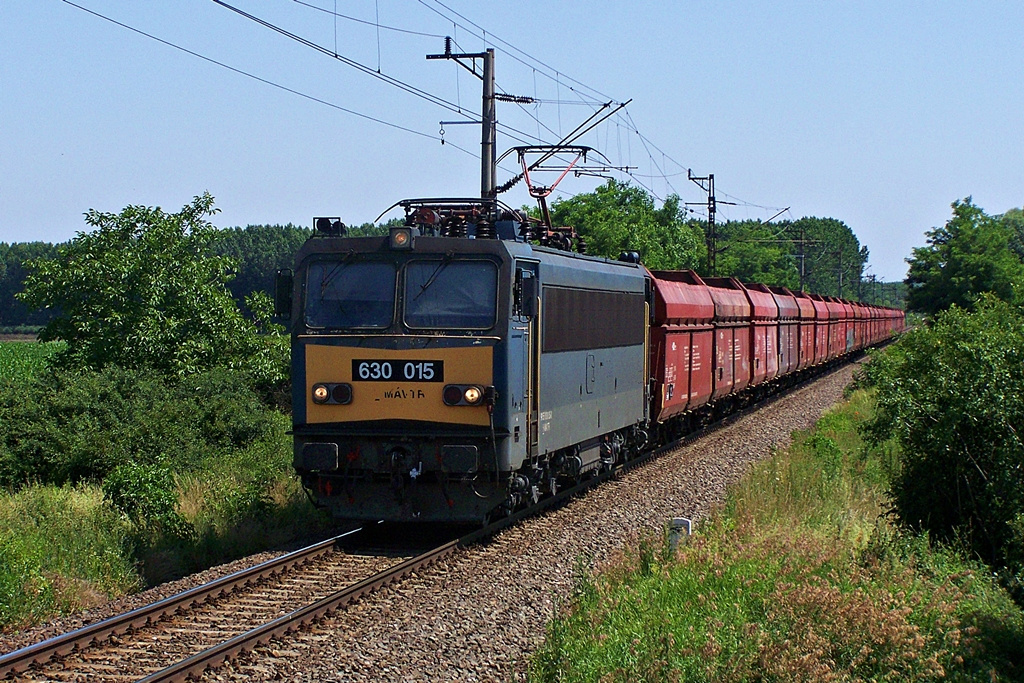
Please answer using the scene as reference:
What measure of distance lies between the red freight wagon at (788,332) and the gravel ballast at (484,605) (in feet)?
48.0

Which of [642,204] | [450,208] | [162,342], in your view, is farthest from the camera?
[642,204]

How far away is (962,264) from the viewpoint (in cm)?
4341

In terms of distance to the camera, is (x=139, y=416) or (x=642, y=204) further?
(x=642, y=204)

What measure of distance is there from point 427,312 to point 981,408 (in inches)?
259

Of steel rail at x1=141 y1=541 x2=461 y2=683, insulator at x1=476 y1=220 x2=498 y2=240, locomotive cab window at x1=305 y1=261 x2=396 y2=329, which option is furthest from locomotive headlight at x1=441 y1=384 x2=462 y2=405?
insulator at x1=476 y1=220 x2=498 y2=240

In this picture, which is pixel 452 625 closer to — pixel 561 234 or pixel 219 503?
pixel 219 503

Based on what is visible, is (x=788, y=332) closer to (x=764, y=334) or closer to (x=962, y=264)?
(x=764, y=334)

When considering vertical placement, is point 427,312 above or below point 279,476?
above

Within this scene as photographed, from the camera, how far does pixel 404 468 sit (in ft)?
36.7

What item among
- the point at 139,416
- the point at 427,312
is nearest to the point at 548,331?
the point at 427,312

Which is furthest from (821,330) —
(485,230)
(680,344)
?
(485,230)

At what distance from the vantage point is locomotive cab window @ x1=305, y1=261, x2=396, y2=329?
11367 millimetres

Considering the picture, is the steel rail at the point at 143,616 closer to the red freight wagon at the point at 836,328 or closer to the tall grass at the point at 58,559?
the tall grass at the point at 58,559

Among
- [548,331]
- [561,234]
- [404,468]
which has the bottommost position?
[404,468]
